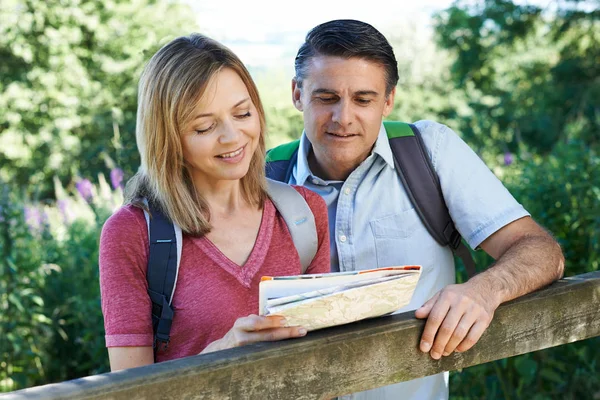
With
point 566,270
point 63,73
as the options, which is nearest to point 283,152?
point 566,270

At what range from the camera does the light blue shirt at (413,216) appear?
238 centimetres

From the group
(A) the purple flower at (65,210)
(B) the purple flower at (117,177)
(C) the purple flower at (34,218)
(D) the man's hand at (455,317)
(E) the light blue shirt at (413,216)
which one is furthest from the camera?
(A) the purple flower at (65,210)

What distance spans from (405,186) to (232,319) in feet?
2.79

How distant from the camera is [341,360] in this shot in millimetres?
1339

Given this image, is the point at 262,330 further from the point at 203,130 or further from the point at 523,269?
the point at 523,269

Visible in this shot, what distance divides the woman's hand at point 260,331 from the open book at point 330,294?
12 millimetres

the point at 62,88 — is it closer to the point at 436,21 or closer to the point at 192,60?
the point at 436,21

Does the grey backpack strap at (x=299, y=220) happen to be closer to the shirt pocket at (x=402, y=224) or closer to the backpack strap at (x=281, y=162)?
the shirt pocket at (x=402, y=224)

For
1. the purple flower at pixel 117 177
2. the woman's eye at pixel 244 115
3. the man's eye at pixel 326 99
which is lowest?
the purple flower at pixel 117 177

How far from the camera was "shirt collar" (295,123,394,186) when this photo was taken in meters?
2.45

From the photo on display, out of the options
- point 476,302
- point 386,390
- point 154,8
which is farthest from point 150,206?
point 154,8

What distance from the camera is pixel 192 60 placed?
1.84 metres

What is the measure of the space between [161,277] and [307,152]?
1000 millimetres

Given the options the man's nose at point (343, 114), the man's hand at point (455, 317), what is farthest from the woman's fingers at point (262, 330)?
the man's nose at point (343, 114)
